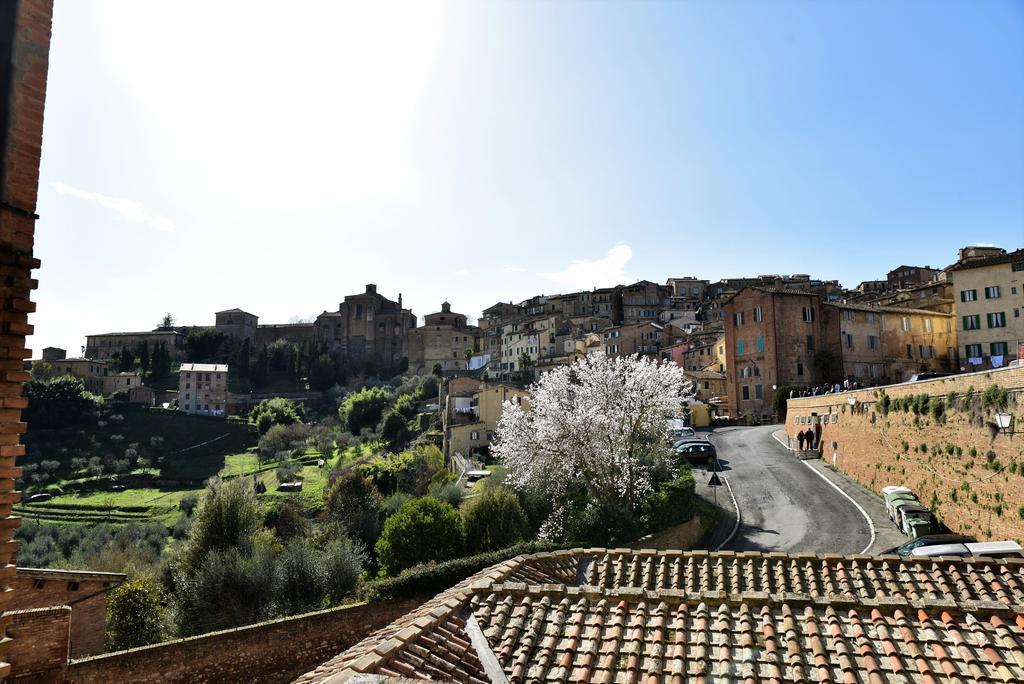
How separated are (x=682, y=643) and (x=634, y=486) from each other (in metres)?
17.9

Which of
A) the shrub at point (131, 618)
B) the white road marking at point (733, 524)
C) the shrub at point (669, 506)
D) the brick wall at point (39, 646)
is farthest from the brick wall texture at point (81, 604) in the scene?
the white road marking at point (733, 524)

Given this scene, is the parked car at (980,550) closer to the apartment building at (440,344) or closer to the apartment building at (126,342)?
the apartment building at (440,344)

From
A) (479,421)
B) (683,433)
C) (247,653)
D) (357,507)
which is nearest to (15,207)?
(247,653)

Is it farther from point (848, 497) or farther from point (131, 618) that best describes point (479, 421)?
point (131, 618)

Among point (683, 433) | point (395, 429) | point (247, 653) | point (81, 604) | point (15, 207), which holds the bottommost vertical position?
point (247, 653)

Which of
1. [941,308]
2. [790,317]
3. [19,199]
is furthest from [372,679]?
[941,308]

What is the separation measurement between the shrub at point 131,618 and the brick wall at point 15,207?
20578 mm

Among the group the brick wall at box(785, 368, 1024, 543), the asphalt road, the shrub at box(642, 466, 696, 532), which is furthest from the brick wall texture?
the brick wall at box(785, 368, 1024, 543)

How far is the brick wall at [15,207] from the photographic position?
391 centimetres

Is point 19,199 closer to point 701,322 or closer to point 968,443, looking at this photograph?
point 968,443

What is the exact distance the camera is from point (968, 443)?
18.1 m

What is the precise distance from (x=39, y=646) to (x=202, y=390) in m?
96.5

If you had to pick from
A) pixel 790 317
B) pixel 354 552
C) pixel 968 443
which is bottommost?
pixel 354 552

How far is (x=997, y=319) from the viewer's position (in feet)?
121
